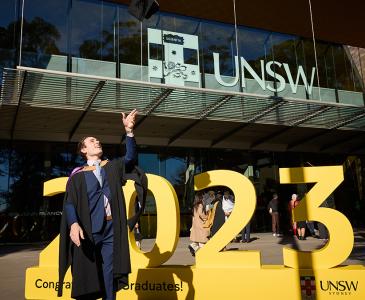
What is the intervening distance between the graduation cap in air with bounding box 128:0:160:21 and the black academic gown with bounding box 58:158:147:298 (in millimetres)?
5239

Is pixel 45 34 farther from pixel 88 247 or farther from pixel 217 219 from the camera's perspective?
pixel 88 247

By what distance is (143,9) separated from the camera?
8.33 metres

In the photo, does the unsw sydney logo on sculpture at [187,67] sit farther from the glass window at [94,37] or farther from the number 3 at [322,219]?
the number 3 at [322,219]

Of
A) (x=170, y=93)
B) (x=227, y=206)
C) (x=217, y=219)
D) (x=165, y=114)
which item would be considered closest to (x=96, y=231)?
(x=217, y=219)

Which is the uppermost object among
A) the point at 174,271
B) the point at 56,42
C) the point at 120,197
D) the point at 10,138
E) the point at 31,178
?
the point at 56,42

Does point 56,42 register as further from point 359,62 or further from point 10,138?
point 359,62

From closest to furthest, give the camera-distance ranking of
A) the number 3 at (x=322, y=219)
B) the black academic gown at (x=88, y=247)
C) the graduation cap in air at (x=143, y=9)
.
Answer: the black academic gown at (x=88, y=247) → the number 3 at (x=322, y=219) → the graduation cap in air at (x=143, y=9)

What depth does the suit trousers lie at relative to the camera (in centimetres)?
346

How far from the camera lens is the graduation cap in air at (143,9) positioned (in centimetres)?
810

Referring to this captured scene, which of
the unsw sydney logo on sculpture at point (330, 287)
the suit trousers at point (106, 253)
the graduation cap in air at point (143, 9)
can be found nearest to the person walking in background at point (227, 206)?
the graduation cap in air at point (143, 9)

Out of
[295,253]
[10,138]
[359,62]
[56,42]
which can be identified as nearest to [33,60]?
[56,42]

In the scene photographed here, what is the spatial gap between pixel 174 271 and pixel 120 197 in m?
2.11

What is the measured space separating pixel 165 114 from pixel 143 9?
739 cm

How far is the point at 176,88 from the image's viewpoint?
13.1 metres
